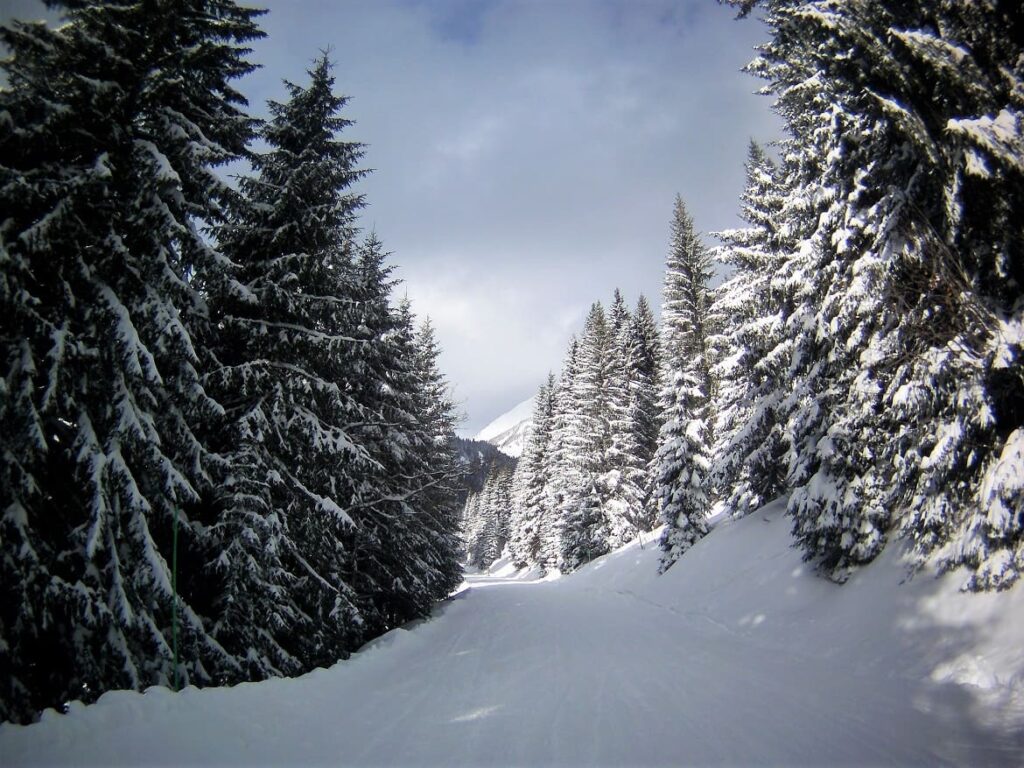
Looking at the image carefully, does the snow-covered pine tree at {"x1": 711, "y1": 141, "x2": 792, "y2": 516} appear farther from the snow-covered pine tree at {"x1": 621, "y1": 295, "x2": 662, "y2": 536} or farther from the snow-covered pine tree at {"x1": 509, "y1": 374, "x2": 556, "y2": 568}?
the snow-covered pine tree at {"x1": 509, "y1": 374, "x2": 556, "y2": 568}

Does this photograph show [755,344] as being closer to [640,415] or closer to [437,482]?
[437,482]

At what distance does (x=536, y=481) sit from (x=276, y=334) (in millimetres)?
37171

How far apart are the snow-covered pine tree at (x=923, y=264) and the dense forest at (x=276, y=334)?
5 centimetres

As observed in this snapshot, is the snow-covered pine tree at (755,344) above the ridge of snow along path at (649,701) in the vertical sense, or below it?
above

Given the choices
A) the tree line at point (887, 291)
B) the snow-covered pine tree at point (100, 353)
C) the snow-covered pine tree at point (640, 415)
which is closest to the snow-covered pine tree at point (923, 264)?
the tree line at point (887, 291)

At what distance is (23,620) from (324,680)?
3.86 metres

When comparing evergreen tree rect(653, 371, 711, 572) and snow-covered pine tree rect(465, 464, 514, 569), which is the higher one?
evergreen tree rect(653, 371, 711, 572)

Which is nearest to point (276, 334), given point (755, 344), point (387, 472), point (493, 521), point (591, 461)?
point (387, 472)

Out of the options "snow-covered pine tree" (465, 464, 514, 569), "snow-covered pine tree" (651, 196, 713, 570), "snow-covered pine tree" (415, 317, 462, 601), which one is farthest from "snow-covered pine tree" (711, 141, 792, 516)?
"snow-covered pine tree" (465, 464, 514, 569)

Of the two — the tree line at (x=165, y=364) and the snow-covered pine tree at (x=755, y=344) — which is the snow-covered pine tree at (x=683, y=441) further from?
the tree line at (x=165, y=364)

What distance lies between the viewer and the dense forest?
6383 mm

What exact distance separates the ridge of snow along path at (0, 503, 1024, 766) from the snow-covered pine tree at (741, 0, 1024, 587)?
3.71ft

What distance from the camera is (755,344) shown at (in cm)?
1644

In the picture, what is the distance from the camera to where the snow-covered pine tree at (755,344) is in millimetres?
15727
